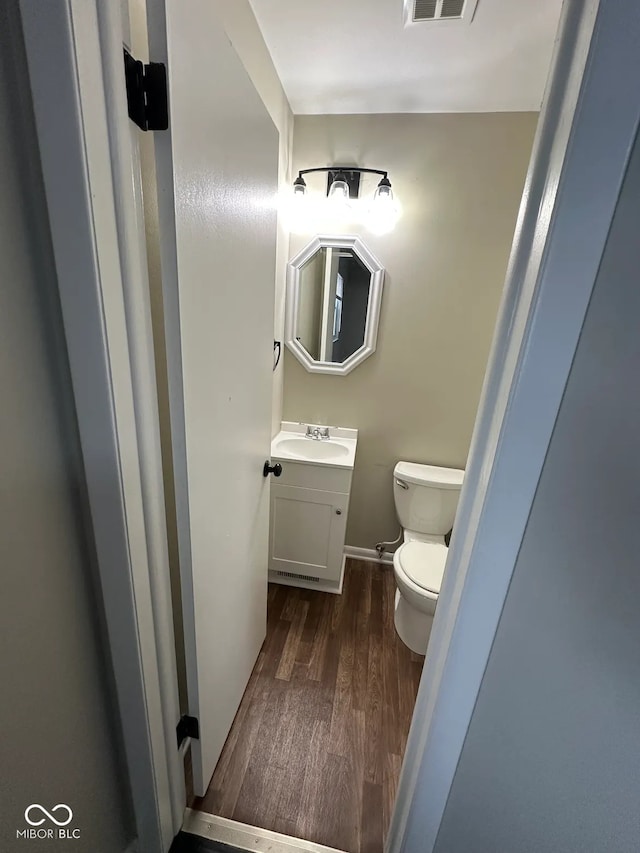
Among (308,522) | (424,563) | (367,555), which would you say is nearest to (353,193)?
(308,522)

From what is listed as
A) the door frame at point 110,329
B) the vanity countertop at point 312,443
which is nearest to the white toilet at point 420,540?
the vanity countertop at point 312,443

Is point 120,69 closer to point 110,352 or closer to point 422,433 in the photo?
point 110,352

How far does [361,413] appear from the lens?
2.07 m

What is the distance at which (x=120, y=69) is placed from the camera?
539 millimetres

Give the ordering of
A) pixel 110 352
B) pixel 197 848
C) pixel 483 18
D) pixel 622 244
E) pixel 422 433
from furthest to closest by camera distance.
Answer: pixel 422 433, pixel 483 18, pixel 197 848, pixel 110 352, pixel 622 244

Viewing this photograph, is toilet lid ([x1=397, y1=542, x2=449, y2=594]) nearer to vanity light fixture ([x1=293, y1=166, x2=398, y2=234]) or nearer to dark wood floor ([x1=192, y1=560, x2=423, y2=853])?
dark wood floor ([x1=192, y1=560, x2=423, y2=853])

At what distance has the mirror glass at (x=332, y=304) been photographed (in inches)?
74.9

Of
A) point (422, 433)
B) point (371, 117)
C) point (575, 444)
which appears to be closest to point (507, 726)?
point (575, 444)

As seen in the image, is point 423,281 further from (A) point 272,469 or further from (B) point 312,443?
(A) point 272,469

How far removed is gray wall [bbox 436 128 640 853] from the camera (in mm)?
499

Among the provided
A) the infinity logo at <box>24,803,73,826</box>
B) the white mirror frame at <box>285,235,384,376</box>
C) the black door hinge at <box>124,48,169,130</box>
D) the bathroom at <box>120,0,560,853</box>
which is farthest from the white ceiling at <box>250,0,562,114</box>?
the infinity logo at <box>24,803,73,826</box>

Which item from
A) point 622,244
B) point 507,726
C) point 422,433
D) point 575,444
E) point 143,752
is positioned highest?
A: point 622,244

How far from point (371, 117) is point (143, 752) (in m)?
2.50

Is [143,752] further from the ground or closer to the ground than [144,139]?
closer to the ground
